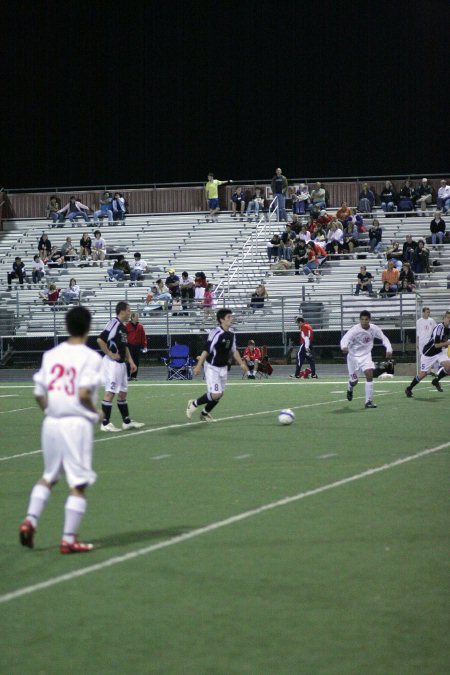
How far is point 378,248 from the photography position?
40562mm

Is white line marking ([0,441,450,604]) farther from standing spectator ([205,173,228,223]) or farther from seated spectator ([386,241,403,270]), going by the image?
standing spectator ([205,173,228,223])

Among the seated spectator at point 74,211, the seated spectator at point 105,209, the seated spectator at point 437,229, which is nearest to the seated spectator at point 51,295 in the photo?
the seated spectator at point 74,211

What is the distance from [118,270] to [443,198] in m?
11.9

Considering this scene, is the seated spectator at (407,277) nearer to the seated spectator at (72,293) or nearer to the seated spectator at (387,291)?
the seated spectator at (387,291)

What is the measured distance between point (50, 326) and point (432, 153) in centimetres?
1709

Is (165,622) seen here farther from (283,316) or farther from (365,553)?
(283,316)

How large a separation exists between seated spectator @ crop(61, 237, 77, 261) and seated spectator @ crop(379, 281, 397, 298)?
12.5 m

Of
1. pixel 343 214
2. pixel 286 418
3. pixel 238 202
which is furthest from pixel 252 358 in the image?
pixel 286 418

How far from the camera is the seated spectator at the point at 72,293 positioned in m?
40.1

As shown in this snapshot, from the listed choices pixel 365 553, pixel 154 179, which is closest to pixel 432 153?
pixel 154 179

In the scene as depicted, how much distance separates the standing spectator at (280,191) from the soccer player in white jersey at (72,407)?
34270mm

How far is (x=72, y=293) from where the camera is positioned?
4028 cm

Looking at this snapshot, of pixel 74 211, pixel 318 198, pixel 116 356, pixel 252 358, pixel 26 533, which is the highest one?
pixel 318 198

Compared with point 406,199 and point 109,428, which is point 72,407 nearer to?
point 109,428
